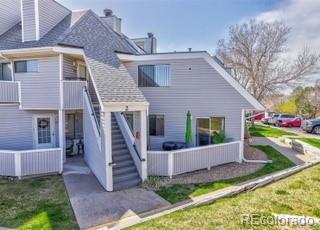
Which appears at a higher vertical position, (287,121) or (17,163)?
(287,121)

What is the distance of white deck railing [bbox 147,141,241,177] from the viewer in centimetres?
1066

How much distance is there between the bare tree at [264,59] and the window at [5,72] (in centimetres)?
2311

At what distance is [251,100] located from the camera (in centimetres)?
1362

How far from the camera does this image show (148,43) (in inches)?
891

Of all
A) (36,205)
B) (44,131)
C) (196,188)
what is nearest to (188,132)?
(196,188)

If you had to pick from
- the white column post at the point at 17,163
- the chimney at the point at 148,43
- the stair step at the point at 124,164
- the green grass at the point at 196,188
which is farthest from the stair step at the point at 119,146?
the chimney at the point at 148,43

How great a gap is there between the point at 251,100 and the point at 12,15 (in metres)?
15.4

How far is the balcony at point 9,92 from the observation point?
1272 centimetres

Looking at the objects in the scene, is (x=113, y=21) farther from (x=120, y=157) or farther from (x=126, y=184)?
(x=126, y=184)

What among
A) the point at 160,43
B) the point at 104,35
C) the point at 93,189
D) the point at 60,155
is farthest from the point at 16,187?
the point at 160,43

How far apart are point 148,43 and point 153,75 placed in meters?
8.88

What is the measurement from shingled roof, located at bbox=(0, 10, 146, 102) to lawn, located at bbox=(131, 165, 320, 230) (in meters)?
4.77

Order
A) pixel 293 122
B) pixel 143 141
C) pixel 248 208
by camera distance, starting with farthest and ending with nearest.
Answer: pixel 293 122, pixel 143 141, pixel 248 208

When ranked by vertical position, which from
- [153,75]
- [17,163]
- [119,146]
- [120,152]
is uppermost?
[153,75]
